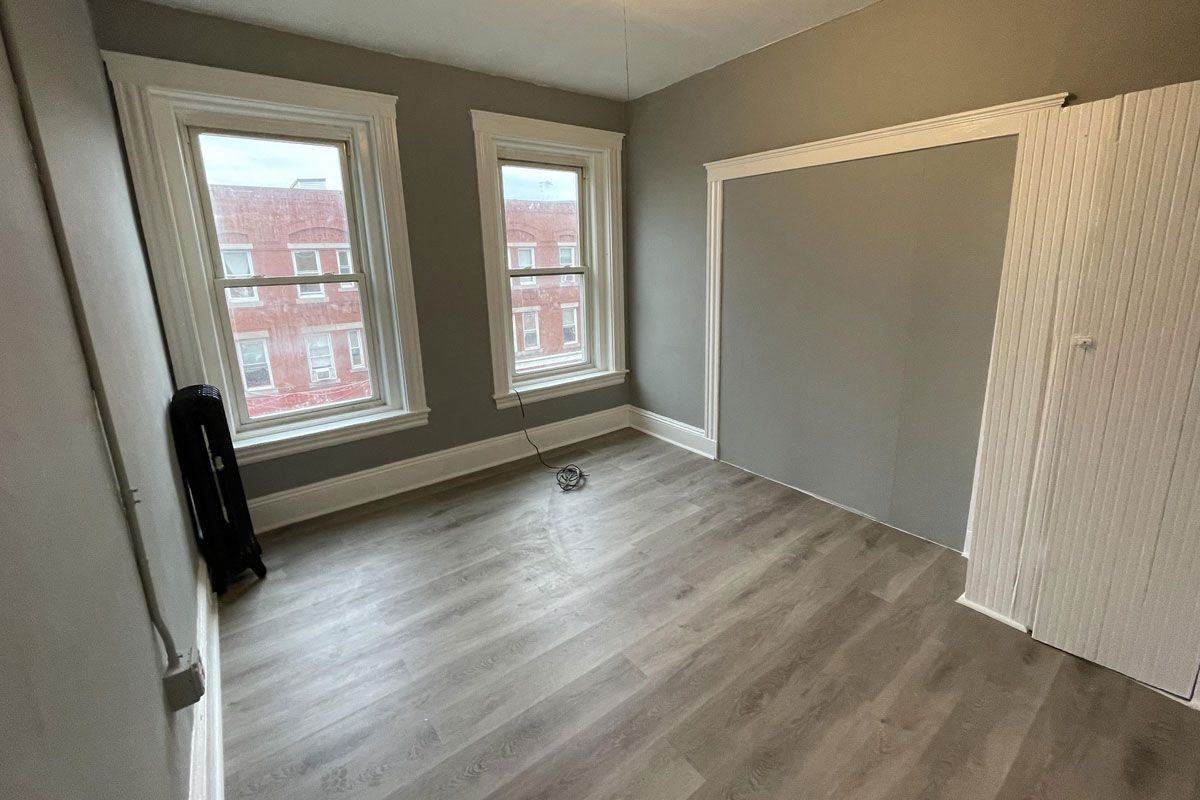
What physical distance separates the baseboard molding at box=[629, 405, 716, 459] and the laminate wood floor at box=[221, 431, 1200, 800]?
3.27 feet

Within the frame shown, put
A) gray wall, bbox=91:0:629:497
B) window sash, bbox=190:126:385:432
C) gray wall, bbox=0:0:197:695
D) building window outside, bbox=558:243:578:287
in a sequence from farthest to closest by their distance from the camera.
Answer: building window outside, bbox=558:243:578:287, window sash, bbox=190:126:385:432, gray wall, bbox=91:0:629:497, gray wall, bbox=0:0:197:695

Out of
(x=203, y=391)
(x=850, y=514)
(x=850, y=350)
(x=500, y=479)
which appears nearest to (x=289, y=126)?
(x=203, y=391)

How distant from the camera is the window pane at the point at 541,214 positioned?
351 centimetres

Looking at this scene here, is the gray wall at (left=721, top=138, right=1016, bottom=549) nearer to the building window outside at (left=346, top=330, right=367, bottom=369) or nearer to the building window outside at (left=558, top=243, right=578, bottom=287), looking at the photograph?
the building window outside at (left=558, top=243, right=578, bottom=287)

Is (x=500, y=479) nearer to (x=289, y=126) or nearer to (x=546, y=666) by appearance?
(x=546, y=666)

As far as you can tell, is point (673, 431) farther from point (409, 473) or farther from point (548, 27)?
point (548, 27)

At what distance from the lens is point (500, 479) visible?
11.0ft

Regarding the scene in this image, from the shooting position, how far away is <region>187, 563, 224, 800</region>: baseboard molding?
1.34m

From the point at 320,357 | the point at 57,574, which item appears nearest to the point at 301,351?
the point at 320,357

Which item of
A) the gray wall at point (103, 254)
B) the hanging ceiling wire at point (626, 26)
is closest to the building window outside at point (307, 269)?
the gray wall at point (103, 254)

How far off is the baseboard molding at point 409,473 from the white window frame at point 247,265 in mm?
1017

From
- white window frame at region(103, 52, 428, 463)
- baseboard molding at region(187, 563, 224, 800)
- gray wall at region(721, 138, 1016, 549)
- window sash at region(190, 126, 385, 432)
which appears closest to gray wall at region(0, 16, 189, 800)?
baseboard molding at region(187, 563, 224, 800)

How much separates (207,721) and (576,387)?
2763 mm

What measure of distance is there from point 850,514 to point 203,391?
316cm
